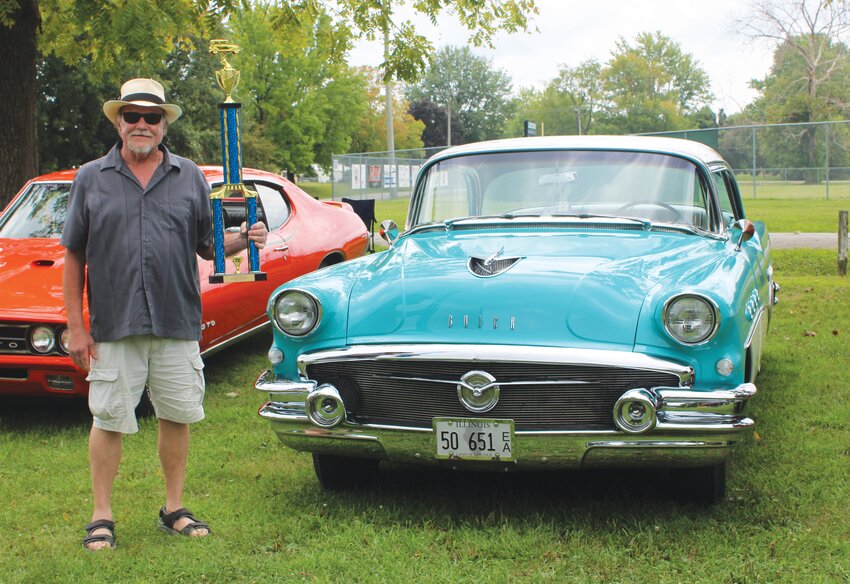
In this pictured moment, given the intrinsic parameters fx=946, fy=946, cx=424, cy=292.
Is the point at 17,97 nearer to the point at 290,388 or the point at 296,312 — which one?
the point at 296,312

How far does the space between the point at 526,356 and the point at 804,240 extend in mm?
12264

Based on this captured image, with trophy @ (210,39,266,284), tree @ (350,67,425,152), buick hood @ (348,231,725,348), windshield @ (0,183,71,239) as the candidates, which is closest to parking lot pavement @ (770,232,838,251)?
buick hood @ (348,231,725,348)

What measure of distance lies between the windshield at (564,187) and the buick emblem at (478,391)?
5.09 feet

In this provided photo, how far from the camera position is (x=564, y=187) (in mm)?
5105

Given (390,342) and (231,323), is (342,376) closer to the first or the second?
(390,342)

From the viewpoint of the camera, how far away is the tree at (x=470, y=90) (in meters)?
99.8

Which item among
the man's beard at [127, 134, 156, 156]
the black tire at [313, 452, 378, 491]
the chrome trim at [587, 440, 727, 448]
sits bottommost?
the black tire at [313, 452, 378, 491]

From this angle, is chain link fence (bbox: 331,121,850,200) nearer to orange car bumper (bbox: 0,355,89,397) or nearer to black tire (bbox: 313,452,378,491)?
orange car bumper (bbox: 0,355,89,397)

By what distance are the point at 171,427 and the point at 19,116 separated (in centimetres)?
655

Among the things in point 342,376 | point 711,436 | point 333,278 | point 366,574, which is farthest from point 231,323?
point 711,436

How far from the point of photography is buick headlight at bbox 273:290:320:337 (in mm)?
4102

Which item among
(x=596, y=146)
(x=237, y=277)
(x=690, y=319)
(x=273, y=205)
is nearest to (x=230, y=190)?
(x=237, y=277)

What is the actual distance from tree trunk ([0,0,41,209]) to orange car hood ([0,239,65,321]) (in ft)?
10.1

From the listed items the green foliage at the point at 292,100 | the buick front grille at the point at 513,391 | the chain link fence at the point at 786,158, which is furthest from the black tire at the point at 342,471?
the green foliage at the point at 292,100
